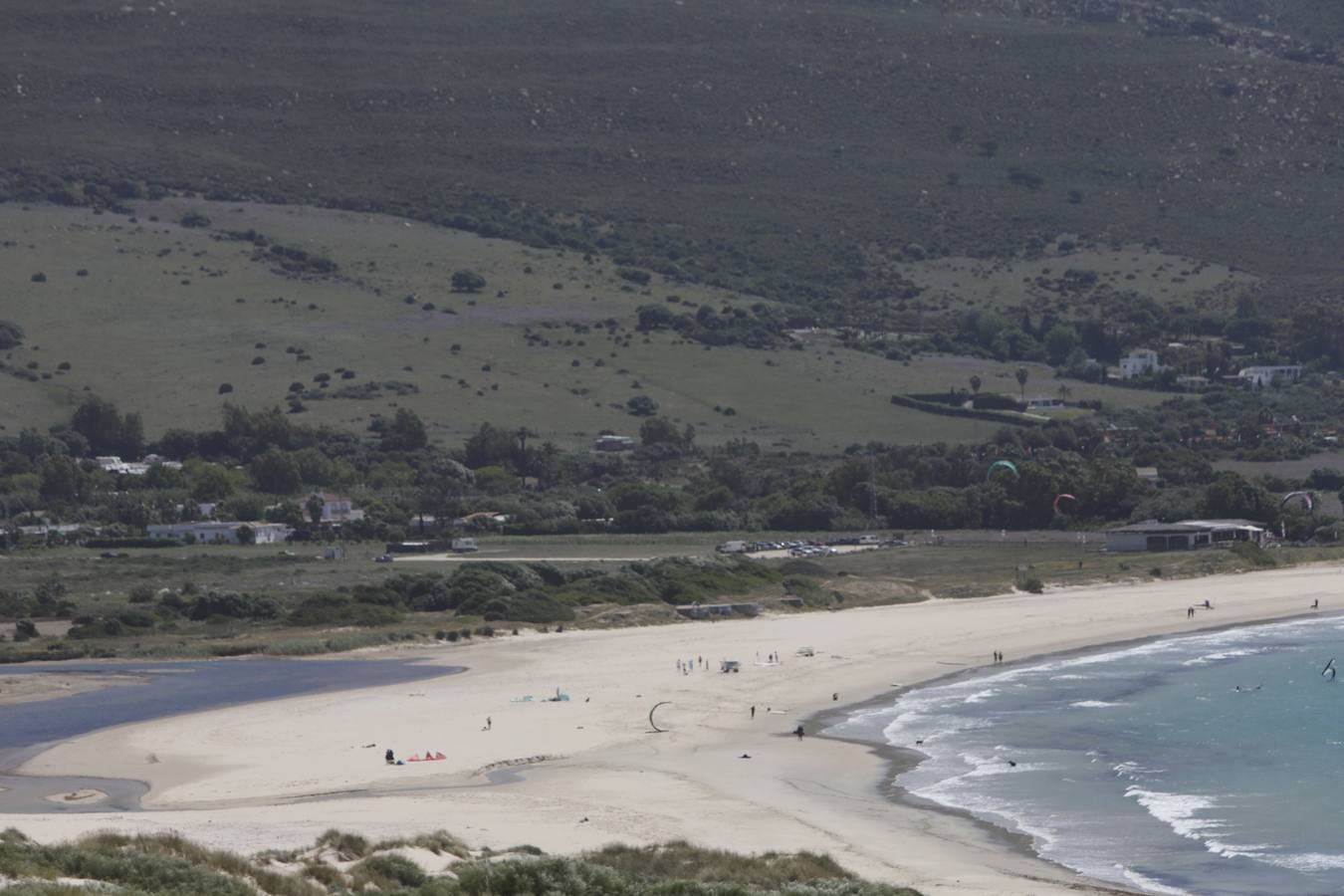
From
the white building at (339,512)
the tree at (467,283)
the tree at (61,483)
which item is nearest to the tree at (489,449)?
the white building at (339,512)

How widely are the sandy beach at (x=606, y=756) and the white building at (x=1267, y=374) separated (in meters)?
84.0

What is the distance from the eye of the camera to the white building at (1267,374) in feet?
451

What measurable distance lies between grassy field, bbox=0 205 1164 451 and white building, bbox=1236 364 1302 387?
8185 mm

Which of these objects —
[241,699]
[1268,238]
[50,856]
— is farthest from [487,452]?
[50,856]

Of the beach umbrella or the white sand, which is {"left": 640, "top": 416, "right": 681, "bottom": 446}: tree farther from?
the white sand

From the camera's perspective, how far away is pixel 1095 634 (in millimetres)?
55406

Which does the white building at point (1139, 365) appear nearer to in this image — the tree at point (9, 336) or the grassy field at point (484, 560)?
the grassy field at point (484, 560)

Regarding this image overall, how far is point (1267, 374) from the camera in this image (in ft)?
453

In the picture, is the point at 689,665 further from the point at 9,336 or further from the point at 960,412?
the point at 9,336

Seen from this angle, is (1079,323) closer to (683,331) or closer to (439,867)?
(683,331)

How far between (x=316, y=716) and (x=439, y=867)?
16473 mm

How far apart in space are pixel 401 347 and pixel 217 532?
46.7 meters

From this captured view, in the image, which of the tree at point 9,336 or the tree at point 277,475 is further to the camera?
the tree at point 9,336

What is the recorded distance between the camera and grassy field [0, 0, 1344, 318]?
169 m
